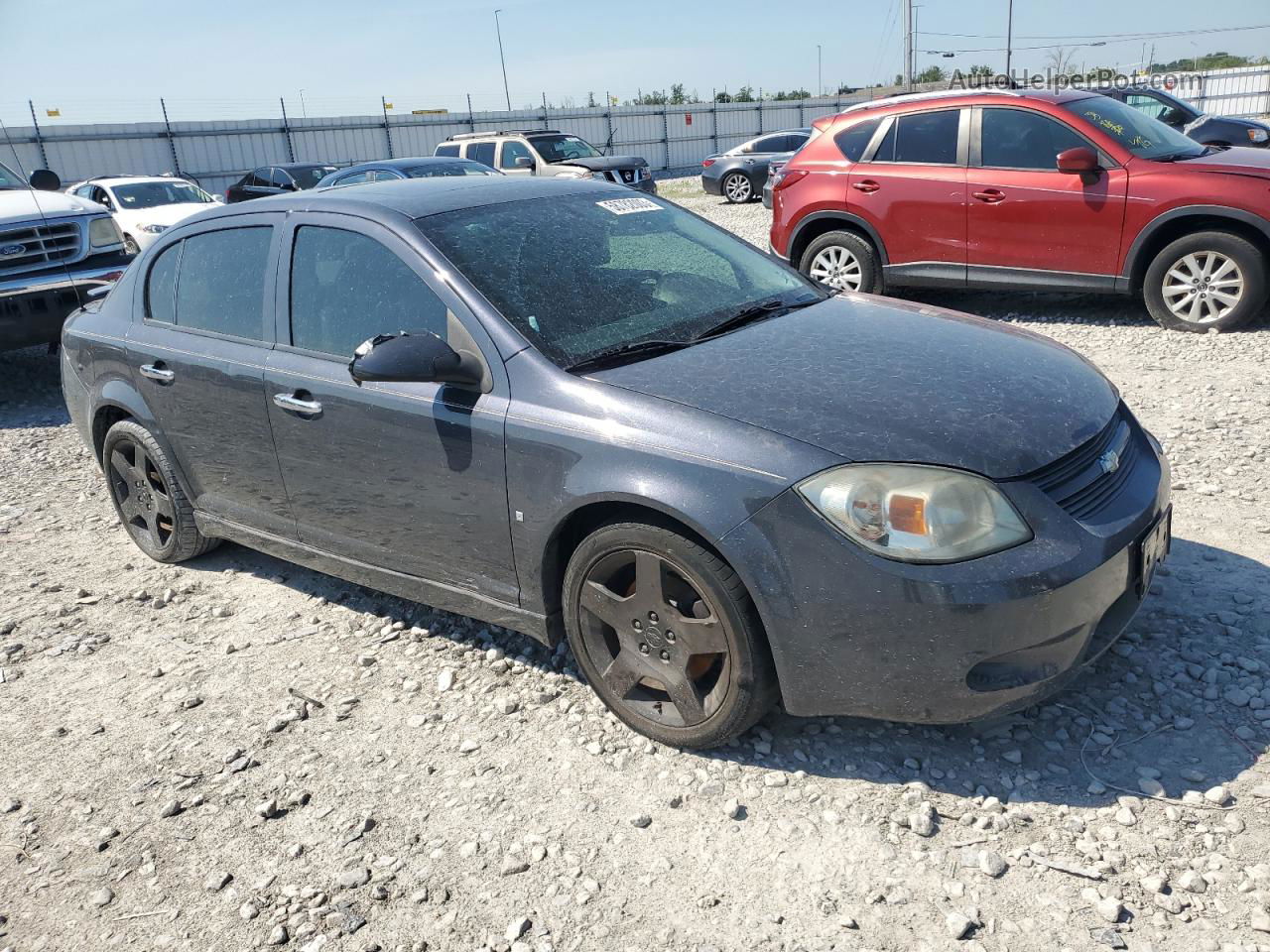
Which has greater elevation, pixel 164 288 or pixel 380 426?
pixel 164 288

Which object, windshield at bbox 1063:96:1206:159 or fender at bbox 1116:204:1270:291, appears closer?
fender at bbox 1116:204:1270:291

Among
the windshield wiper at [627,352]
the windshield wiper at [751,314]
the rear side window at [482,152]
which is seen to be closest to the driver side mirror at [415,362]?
the windshield wiper at [627,352]

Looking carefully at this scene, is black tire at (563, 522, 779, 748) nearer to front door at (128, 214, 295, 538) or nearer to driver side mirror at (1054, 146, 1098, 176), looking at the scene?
front door at (128, 214, 295, 538)

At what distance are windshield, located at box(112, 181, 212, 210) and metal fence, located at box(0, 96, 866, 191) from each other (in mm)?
13015

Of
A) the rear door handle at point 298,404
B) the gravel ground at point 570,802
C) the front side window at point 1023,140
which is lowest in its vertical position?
the gravel ground at point 570,802

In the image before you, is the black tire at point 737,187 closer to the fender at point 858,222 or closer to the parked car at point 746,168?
the parked car at point 746,168

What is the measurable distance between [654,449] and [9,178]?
9495 millimetres

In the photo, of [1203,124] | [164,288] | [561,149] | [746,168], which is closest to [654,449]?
[164,288]

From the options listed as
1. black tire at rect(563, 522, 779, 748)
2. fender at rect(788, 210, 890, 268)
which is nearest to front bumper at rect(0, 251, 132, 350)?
fender at rect(788, 210, 890, 268)

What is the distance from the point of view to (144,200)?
48.9ft

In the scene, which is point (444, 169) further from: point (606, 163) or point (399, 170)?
point (606, 163)

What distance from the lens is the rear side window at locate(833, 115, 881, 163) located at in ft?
27.1

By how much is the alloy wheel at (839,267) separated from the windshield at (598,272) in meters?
4.48

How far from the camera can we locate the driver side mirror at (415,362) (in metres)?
3.04
